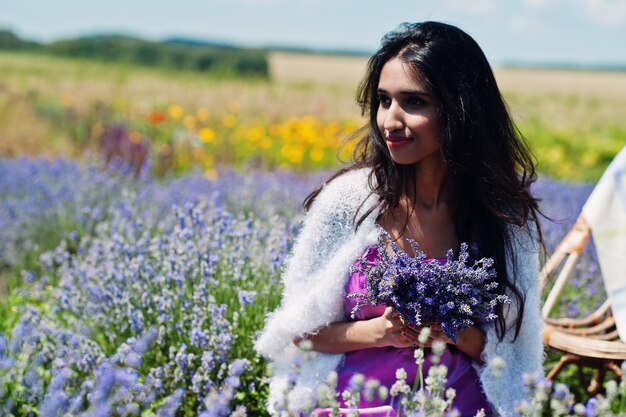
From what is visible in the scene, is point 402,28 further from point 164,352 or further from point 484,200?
point 164,352

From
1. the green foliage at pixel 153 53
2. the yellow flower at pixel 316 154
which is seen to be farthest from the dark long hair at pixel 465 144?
the green foliage at pixel 153 53

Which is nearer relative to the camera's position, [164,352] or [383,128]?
[383,128]

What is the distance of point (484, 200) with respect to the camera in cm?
212

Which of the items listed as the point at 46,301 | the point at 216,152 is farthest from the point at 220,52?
the point at 46,301

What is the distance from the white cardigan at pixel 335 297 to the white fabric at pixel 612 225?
0.98 m

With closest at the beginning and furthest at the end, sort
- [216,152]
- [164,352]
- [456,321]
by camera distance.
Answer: [456,321]
[164,352]
[216,152]

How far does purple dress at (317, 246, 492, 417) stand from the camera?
2.02 m

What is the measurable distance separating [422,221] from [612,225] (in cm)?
129

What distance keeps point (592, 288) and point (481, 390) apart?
201 centimetres

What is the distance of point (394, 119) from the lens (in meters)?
1.97

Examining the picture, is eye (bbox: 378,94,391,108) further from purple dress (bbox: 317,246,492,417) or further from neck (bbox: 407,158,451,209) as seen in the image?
purple dress (bbox: 317,246,492,417)

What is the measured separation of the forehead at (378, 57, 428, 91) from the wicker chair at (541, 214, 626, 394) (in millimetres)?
1171

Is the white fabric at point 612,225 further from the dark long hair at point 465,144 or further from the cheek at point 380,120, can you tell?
the cheek at point 380,120

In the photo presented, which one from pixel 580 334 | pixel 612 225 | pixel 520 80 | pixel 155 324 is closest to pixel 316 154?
pixel 580 334
